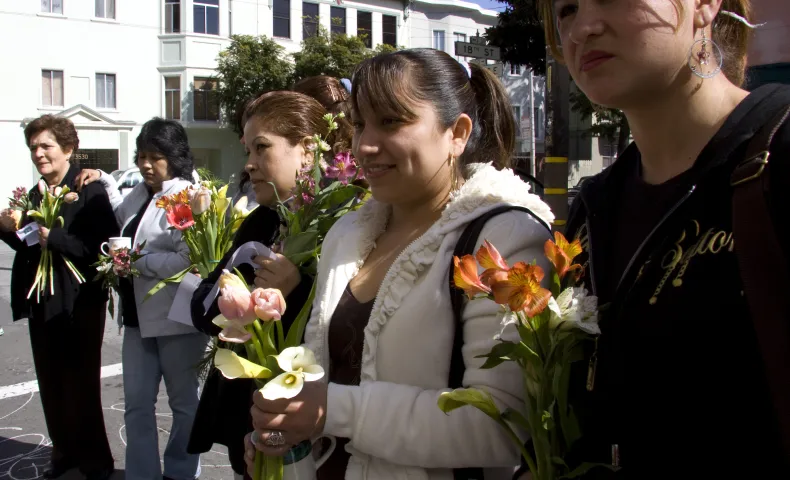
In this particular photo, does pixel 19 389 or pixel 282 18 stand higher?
pixel 282 18

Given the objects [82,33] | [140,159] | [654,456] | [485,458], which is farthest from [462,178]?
[82,33]

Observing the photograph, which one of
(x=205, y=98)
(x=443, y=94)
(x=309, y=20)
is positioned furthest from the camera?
(x=309, y=20)

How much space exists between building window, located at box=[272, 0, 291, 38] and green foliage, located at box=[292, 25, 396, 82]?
5.98 feet

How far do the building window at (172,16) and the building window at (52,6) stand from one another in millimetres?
3486

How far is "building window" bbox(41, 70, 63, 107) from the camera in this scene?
21.6 meters

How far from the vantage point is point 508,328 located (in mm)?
1360

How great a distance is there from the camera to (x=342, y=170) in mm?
2074

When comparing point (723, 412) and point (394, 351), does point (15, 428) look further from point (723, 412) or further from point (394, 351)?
point (723, 412)

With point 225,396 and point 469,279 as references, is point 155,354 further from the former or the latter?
point 469,279

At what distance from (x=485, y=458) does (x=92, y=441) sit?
3224mm

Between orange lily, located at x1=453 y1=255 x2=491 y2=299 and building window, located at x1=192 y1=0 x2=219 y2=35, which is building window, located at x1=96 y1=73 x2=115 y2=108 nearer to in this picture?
building window, located at x1=192 y1=0 x2=219 y2=35

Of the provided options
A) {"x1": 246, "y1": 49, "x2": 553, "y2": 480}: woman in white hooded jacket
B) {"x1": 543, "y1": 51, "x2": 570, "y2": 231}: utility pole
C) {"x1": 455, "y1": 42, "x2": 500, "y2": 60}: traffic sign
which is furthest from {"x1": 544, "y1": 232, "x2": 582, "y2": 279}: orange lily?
{"x1": 455, "y1": 42, "x2": 500, "y2": 60}: traffic sign

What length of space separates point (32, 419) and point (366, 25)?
85.6ft

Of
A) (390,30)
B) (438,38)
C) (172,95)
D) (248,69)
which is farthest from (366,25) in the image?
(172,95)
